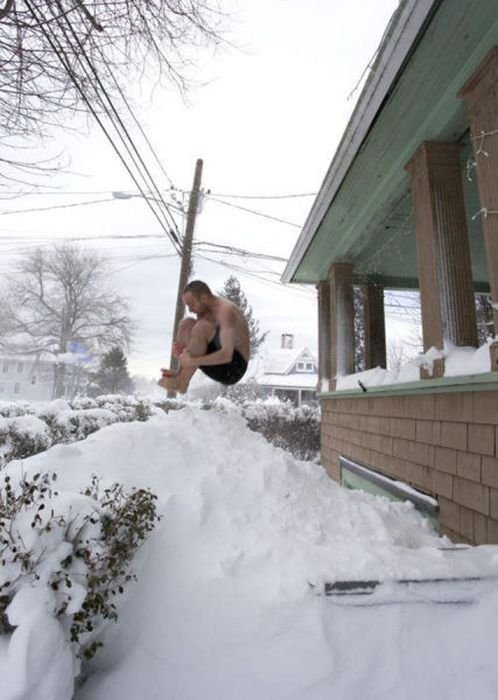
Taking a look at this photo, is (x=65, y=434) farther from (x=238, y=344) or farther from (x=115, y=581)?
(x=115, y=581)

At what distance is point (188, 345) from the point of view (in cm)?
318

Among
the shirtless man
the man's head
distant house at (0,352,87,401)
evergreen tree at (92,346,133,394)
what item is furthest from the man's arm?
distant house at (0,352,87,401)

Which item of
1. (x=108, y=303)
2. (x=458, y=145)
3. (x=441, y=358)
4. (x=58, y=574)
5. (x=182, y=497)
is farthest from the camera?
(x=108, y=303)

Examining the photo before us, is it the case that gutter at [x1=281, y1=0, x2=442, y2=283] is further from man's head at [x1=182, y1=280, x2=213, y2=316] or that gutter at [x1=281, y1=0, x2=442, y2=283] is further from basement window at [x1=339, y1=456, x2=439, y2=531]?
basement window at [x1=339, y1=456, x2=439, y2=531]

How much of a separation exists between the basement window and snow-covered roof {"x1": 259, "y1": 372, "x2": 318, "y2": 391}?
23.6m

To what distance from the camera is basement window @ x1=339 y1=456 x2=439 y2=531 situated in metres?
2.82

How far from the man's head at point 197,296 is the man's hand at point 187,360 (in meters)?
0.35

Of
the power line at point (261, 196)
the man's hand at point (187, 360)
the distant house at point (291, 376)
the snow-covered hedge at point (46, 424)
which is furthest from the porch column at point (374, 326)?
the distant house at point (291, 376)

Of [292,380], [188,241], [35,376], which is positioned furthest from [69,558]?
[35,376]

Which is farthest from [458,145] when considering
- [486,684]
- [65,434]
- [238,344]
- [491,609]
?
[65,434]

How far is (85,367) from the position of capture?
31562 millimetres

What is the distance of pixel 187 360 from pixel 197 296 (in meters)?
0.48

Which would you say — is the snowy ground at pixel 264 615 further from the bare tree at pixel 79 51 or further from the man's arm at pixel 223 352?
the bare tree at pixel 79 51

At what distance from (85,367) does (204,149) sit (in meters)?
25.5
